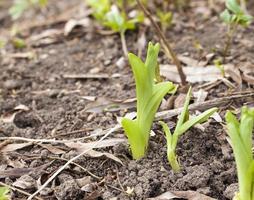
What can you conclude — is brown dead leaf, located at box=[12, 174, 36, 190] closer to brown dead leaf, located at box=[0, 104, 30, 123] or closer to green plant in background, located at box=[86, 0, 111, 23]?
brown dead leaf, located at box=[0, 104, 30, 123]

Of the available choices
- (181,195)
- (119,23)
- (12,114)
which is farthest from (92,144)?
(119,23)

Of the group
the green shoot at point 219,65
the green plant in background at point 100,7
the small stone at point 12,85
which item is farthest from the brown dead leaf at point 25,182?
the green plant in background at point 100,7

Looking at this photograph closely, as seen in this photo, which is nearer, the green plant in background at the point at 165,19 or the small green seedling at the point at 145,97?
the small green seedling at the point at 145,97

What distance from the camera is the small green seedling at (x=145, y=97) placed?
1.52 meters

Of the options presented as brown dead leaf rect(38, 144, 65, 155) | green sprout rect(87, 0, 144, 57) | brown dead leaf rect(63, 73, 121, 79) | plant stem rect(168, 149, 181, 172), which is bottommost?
plant stem rect(168, 149, 181, 172)

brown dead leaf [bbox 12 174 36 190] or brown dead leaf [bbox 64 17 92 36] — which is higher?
brown dead leaf [bbox 64 17 92 36]

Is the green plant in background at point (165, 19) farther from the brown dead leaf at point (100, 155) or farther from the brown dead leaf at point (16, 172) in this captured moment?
the brown dead leaf at point (16, 172)

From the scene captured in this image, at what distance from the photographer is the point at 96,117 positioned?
1.94 meters

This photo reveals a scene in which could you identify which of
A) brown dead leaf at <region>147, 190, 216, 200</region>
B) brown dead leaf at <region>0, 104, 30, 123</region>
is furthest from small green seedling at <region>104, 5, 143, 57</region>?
brown dead leaf at <region>147, 190, 216, 200</region>

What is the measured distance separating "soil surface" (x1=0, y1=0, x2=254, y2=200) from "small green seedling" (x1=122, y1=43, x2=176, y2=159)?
9cm

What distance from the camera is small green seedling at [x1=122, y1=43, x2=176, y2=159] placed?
1522mm

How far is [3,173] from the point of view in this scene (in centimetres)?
161

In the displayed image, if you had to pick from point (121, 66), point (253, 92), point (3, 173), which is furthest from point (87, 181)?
point (121, 66)

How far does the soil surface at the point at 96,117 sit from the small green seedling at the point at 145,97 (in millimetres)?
92
